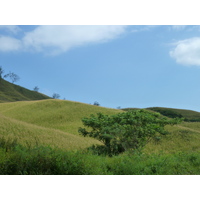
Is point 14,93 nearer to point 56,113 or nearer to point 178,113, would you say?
point 56,113

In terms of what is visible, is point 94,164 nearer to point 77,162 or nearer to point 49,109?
point 77,162

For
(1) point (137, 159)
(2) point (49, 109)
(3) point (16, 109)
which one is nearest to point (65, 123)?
(2) point (49, 109)

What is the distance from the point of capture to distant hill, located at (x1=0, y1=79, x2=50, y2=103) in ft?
347

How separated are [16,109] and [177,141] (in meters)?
35.5

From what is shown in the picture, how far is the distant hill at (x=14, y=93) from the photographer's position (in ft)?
347

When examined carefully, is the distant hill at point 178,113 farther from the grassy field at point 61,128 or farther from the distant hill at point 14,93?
the distant hill at point 14,93

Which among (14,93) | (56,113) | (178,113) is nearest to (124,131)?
(56,113)

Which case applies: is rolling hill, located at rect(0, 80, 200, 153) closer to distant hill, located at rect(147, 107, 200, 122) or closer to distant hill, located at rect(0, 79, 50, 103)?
distant hill, located at rect(147, 107, 200, 122)

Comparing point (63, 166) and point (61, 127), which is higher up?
point (61, 127)

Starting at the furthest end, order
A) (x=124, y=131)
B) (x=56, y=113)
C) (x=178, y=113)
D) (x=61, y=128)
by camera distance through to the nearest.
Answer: (x=178, y=113), (x=56, y=113), (x=61, y=128), (x=124, y=131)

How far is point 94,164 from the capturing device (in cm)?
877

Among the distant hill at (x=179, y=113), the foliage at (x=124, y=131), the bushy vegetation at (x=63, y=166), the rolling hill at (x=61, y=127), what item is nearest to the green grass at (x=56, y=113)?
the rolling hill at (x=61, y=127)

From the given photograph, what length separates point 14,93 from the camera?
4535 inches

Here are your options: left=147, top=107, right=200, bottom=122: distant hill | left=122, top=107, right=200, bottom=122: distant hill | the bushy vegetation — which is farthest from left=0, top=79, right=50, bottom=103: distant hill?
the bushy vegetation
